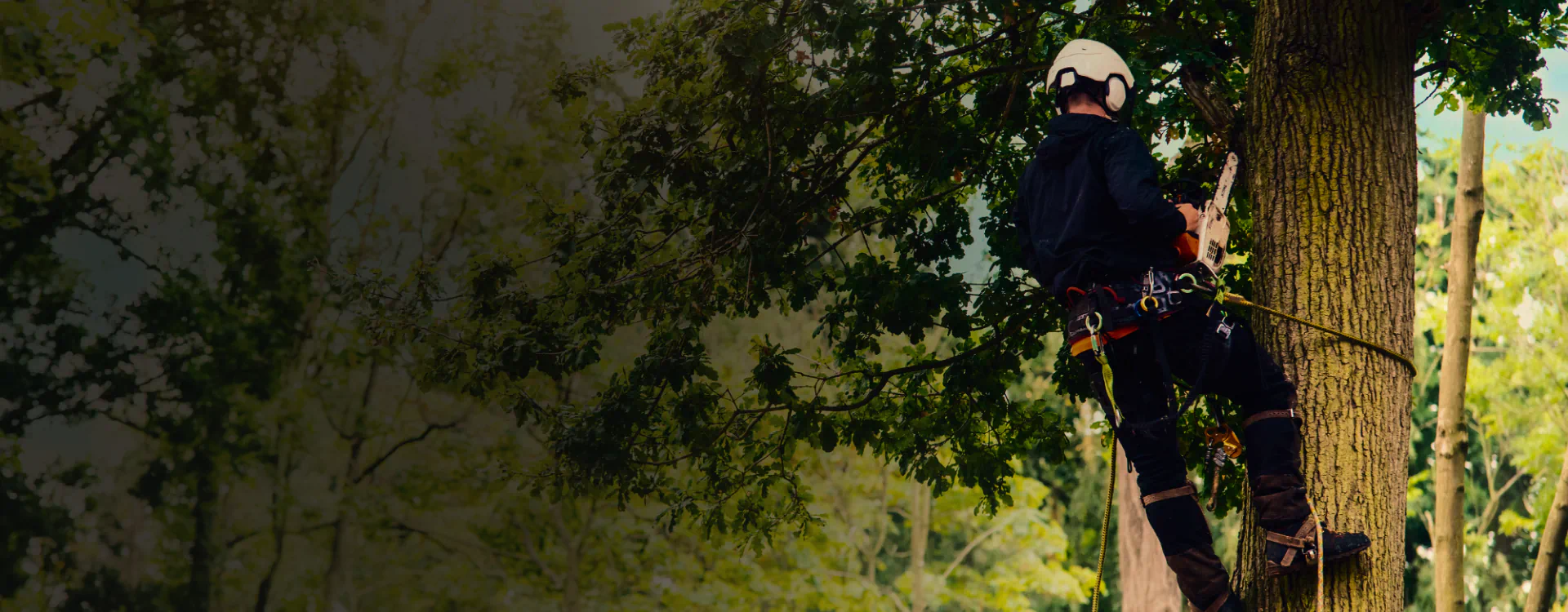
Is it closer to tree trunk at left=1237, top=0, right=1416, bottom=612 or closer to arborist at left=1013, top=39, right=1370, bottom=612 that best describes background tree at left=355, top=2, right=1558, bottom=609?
tree trunk at left=1237, top=0, right=1416, bottom=612

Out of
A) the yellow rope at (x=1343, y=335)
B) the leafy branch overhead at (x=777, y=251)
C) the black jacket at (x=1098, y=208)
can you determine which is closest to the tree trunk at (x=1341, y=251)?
the yellow rope at (x=1343, y=335)

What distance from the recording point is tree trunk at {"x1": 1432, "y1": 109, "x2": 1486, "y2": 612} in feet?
27.2

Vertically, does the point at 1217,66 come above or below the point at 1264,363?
above

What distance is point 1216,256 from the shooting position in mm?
3541

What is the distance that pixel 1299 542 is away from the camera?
130 inches

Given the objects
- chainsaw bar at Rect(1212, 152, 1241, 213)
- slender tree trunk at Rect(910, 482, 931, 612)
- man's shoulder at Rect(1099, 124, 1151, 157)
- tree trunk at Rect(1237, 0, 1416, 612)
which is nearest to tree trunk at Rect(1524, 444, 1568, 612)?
tree trunk at Rect(1237, 0, 1416, 612)

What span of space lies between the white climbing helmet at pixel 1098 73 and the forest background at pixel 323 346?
10675 millimetres

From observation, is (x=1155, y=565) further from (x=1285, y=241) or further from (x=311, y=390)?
(x=311, y=390)

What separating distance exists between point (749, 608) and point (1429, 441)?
543 inches

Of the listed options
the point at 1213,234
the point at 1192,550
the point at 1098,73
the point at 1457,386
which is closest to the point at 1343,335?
the point at 1213,234

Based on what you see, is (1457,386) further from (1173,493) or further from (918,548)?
(918,548)

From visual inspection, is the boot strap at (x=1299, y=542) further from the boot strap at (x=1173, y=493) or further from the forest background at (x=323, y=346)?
the forest background at (x=323, y=346)

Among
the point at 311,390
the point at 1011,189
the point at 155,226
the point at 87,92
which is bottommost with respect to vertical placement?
the point at 1011,189

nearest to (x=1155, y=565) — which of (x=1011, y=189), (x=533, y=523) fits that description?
(x=1011, y=189)
